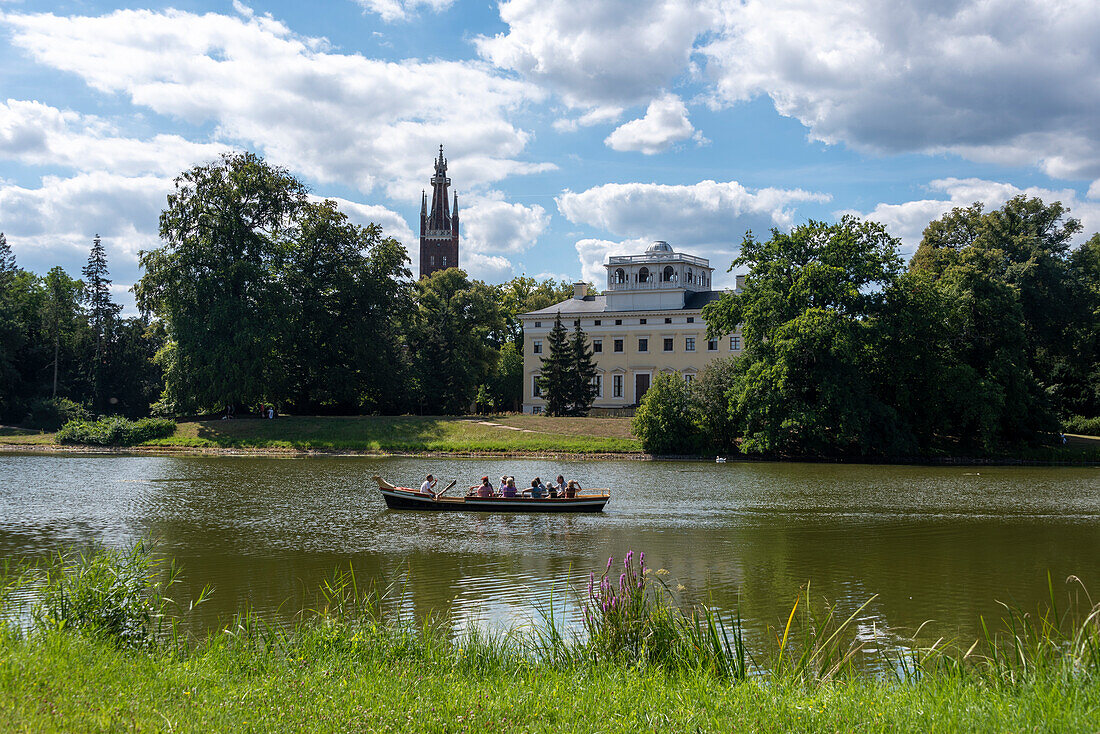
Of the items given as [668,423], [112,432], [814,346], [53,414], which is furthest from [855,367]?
[53,414]

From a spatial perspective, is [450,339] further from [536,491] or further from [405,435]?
[536,491]

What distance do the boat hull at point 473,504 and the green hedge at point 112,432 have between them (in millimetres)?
32026

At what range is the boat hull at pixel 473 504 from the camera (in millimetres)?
24250

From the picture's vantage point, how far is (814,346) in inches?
1623

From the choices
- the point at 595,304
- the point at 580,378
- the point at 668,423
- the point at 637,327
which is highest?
the point at 595,304

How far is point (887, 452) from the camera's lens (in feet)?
140

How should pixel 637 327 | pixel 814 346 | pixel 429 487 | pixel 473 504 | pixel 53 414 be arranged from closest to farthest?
pixel 473 504
pixel 429 487
pixel 814 346
pixel 53 414
pixel 637 327

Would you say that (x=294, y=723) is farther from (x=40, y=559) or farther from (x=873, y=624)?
(x=40, y=559)

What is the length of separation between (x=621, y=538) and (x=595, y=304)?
55.7 metres

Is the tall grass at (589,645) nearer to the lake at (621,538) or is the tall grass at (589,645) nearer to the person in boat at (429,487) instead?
the lake at (621,538)

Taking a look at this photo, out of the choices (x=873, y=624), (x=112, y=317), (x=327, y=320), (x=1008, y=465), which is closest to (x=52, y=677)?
(x=873, y=624)

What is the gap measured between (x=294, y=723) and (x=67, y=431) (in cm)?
5109

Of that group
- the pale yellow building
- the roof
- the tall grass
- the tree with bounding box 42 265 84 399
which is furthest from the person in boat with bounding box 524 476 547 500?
the tree with bounding box 42 265 84 399

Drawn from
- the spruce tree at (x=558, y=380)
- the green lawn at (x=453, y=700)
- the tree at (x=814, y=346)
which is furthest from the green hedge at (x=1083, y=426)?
the green lawn at (x=453, y=700)
